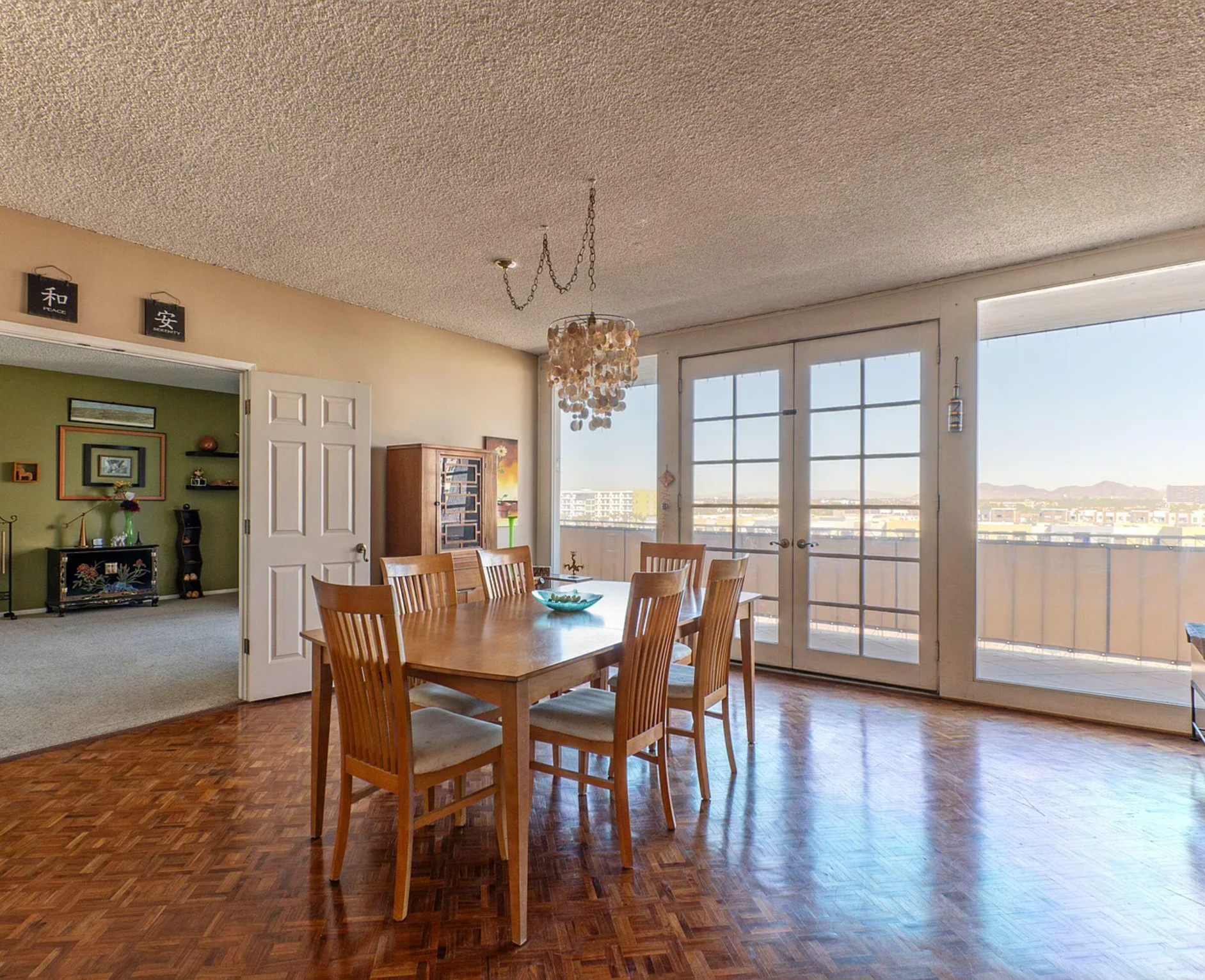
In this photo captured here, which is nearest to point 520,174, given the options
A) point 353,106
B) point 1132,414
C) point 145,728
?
point 353,106

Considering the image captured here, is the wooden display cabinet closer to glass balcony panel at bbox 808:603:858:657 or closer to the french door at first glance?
the french door

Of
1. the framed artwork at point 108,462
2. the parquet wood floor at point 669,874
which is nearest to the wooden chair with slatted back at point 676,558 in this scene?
the parquet wood floor at point 669,874

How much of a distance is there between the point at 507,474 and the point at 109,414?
5.28 metres

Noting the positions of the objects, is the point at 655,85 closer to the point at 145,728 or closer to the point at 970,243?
the point at 970,243

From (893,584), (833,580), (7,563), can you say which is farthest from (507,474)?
(7,563)

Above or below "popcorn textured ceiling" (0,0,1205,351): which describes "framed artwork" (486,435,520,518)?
below

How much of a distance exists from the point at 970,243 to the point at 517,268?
8.49 feet

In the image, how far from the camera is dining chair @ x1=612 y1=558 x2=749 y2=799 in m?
2.71

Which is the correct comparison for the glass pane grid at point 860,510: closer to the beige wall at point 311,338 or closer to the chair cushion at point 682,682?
the chair cushion at point 682,682

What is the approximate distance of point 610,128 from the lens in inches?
95.6

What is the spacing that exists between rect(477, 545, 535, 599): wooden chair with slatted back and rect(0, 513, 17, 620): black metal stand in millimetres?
6482

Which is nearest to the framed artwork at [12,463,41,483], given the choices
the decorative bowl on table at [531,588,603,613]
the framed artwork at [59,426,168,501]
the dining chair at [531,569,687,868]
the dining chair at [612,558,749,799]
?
the framed artwork at [59,426,168,501]

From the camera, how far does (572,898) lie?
2.05 metres

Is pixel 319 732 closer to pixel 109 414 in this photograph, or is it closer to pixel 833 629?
pixel 833 629
